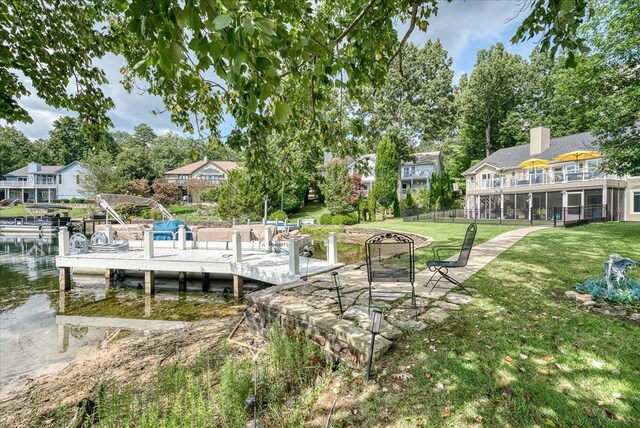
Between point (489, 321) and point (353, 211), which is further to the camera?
point (353, 211)

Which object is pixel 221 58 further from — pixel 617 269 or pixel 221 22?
pixel 617 269

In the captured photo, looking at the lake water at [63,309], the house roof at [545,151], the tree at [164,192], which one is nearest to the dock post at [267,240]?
the lake water at [63,309]

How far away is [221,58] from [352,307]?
3.61m

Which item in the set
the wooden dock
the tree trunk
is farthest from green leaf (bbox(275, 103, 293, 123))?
the tree trunk

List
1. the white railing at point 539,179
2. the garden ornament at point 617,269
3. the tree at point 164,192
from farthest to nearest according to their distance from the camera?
the tree at point 164,192, the white railing at point 539,179, the garden ornament at point 617,269

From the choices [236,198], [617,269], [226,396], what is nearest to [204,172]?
[236,198]

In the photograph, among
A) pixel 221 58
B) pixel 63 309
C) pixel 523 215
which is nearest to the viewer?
pixel 221 58

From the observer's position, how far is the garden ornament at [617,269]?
4.45m

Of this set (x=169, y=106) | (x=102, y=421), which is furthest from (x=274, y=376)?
(x=169, y=106)

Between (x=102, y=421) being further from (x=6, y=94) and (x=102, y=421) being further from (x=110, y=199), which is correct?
(x=110, y=199)

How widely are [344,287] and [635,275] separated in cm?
549

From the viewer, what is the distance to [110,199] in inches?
504

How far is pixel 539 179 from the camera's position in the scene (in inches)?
964

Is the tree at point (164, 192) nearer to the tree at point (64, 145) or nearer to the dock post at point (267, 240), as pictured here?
the dock post at point (267, 240)
